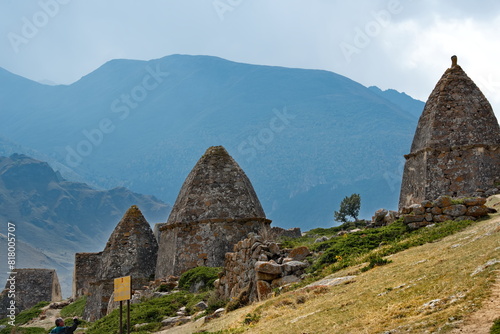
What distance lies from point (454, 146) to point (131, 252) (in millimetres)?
12820

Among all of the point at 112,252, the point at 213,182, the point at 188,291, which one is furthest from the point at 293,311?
the point at 112,252

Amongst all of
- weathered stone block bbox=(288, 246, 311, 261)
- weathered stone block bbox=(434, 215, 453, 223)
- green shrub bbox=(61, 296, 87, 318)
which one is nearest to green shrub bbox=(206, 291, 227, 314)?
weathered stone block bbox=(288, 246, 311, 261)

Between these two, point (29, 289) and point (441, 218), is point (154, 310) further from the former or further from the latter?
point (29, 289)

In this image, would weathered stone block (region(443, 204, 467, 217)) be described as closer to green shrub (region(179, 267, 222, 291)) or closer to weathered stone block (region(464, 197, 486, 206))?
weathered stone block (region(464, 197, 486, 206))

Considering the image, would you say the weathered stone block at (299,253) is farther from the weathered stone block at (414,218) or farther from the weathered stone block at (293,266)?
the weathered stone block at (414,218)

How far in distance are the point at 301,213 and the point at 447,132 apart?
16716 cm

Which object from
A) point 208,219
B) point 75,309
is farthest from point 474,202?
point 75,309

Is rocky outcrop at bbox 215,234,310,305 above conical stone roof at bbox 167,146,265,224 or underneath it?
underneath

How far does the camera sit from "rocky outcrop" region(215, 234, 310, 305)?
50.8 feet

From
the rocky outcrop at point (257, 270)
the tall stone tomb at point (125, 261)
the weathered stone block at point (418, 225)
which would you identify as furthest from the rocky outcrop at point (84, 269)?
the weathered stone block at point (418, 225)

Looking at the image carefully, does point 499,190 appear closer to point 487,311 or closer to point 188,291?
point 188,291

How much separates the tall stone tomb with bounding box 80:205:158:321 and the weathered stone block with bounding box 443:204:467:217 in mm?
13282

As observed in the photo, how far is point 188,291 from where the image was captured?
2080 centimetres

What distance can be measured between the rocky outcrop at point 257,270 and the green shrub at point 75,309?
12575 millimetres
